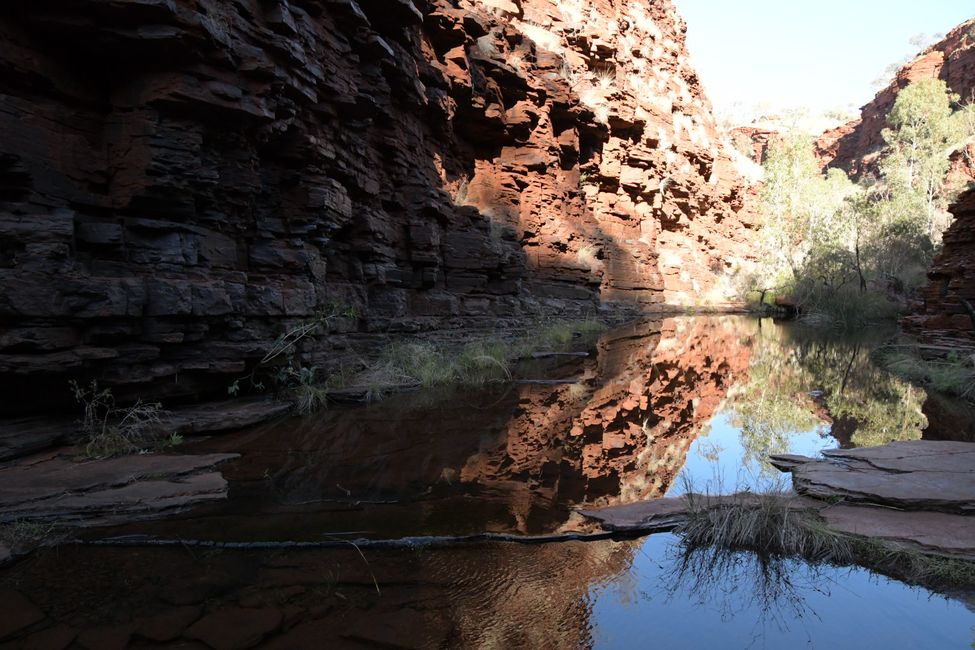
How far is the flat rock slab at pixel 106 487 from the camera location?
4055 millimetres

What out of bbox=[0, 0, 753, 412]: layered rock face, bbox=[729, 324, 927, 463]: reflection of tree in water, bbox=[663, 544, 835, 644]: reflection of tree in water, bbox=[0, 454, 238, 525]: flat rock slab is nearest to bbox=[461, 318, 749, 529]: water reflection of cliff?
bbox=[729, 324, 927, 463]: reflection of tree in water

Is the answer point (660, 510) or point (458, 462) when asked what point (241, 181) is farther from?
point (660, 510)

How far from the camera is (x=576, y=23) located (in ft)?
89.4

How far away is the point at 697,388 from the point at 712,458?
15.5 ft

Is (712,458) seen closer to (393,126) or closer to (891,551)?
(891,551)

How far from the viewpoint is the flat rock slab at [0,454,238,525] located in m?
4.05

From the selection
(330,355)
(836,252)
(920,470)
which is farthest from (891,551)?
(836,252)

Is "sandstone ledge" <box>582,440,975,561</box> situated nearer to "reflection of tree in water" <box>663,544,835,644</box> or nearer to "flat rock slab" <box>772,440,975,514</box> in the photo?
"flat rock slab" <box>772,440,975,514</box>

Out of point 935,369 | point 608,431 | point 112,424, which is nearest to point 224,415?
point 112,424

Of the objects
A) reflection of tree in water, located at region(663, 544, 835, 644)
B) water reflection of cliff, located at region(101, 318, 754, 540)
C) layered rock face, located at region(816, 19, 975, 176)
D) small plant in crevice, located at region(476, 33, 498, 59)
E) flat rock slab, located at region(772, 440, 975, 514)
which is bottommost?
reflection of tree in water, located at region(663, 544, 835, 644)

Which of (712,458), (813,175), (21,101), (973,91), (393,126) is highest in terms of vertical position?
(973,91)

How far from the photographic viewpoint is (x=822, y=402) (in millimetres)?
9148

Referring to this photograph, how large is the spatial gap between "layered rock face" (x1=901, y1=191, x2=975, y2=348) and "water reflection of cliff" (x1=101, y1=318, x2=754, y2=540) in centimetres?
793

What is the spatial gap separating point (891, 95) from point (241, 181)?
8742 centimetres
